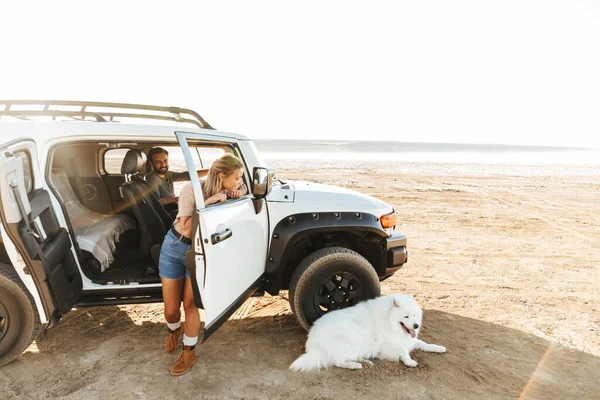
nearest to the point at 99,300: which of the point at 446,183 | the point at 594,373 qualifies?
the point at 594,373

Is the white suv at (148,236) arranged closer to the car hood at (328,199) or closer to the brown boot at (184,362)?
the car hood at (328,199)

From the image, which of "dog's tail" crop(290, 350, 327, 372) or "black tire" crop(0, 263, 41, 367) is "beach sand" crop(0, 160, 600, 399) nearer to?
"dog's tail" crop(290, 350, 327, 372)

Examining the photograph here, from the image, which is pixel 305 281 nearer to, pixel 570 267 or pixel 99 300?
pixel 99 300

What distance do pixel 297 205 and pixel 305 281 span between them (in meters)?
0.82

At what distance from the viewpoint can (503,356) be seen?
400cm

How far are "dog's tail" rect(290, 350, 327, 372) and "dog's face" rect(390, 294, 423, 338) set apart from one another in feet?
2.65

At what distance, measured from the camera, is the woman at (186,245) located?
3.30 metres

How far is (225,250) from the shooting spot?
10.5 ft

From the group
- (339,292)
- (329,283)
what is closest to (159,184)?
(329,283)

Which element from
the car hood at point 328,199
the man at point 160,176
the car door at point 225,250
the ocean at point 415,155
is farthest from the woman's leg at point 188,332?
the ocean at point 415,155

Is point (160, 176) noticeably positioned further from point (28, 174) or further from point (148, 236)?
point (28, 174)

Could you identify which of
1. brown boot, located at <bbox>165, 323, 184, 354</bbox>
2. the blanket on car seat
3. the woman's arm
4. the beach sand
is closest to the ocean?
the beach sand

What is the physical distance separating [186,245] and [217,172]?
0.71 metres

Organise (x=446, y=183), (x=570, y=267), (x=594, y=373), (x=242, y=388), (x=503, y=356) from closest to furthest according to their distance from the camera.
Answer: (x=242, y=388) < (x=594, y=373) < (x=503, y=356) < (x=570, y=267) < (x=446, y=183)
